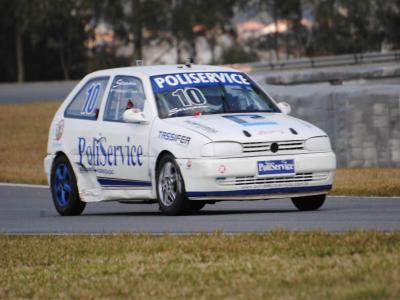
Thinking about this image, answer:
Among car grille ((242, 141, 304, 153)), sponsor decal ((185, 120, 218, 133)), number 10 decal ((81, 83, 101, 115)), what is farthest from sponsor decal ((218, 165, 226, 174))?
number 10 decal ((81, 83, 101, 115))

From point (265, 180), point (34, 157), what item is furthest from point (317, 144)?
point (34, 157)

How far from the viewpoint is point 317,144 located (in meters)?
13.1

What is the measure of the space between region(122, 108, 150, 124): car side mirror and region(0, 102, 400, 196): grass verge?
3.83m

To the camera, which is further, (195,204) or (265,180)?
(195,204)

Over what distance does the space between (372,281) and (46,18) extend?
59.3 m

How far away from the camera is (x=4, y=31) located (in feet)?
222

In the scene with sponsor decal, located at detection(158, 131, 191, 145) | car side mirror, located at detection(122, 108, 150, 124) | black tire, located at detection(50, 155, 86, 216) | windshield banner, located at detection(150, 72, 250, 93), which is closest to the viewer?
sponsor decal, located at detection(158, 131, 191, 145)

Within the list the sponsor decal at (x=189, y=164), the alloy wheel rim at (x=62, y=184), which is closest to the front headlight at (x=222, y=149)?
the sponsor decal at (x=189, y=164)

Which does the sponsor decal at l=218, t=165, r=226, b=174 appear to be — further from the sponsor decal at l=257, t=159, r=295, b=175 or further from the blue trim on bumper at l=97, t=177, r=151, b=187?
the blue trim on bumper at l=97, t=177, r=151, b=187

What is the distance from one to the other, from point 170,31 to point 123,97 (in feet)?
188

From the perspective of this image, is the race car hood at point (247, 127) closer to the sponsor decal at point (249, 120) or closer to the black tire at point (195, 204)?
the sponsor decal at point (249, 120)

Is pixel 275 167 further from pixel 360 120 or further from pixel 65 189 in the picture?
pixel 360 120

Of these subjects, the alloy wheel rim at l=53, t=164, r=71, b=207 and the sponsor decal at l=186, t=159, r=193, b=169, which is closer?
the sponsor decal at l=186, t=159, r=193, b=169

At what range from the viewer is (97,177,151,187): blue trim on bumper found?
13690mm
